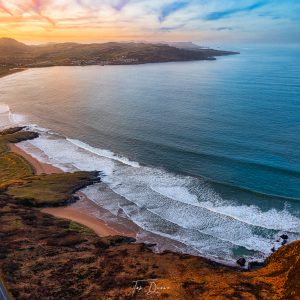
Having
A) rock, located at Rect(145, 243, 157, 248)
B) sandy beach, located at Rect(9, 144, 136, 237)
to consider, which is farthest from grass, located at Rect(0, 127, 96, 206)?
rock, located at Rect(145, 243, 157, 248)

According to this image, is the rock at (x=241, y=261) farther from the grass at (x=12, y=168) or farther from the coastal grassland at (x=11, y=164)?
the grass at (x=12, y=168)

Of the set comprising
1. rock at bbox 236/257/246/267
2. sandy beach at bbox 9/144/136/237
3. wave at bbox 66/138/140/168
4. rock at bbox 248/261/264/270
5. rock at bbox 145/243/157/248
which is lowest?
rock at bbox 248/261/264/270

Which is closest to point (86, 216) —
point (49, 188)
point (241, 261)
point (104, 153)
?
point (49, 188)

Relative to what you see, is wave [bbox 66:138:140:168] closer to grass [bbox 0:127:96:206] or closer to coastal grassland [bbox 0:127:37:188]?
grass [bbox 0:127:96:206]

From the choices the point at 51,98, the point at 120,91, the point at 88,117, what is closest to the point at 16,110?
the point at 51,98

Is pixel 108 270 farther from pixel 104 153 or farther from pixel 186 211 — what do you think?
pixel 104 153

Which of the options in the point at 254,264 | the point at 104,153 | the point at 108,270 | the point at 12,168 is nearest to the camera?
the point at 108,270
